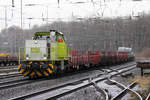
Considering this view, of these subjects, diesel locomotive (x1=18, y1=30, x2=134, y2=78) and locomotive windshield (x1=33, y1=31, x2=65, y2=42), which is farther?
locomotive windshield (x1=33, y1=31, x2=65, y2=42)

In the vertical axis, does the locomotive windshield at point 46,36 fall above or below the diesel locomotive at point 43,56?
above

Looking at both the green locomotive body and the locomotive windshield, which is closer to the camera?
the green locomotive body

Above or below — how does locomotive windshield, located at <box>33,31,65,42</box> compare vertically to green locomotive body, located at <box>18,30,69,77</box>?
above

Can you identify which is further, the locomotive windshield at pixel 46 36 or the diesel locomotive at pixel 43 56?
the locomotive windshield at pixel 46 36

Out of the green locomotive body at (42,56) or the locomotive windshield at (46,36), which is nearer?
the green locomotive body at (42,56)

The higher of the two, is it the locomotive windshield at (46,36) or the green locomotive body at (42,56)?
the locomotive windshield at (46,36)

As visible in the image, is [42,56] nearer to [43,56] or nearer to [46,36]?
[43,56]

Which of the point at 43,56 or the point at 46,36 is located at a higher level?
the point at 46,36

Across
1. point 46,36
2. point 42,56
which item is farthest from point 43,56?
point 46,36

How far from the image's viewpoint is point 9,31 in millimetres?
50781

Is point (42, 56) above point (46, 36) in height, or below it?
below

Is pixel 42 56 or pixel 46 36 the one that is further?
pixel 46 36

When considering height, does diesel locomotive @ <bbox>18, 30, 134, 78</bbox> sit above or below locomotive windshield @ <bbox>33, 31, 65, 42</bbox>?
below

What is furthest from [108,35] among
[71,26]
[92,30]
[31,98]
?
[31,98]
